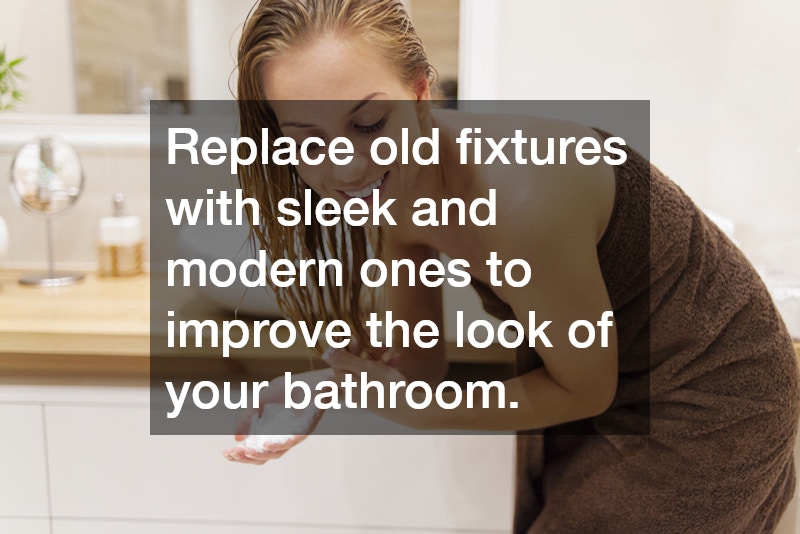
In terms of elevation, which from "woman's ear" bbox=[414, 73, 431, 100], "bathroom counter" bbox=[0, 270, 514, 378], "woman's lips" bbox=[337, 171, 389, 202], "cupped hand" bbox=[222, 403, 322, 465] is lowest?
"cupped hand" bbox=[222, 403, 322, 465]

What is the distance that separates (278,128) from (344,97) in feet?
0.35

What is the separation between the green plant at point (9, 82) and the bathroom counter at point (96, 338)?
14.2 inches

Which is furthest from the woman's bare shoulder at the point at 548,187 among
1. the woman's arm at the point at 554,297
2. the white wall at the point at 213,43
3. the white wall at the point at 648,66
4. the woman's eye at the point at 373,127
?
the white wall at the point at 213,43

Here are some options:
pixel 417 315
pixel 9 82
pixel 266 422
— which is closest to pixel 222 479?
pixel 266 422

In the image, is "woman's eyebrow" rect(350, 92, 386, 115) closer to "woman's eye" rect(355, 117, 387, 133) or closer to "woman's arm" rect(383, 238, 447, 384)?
"woman's eye" rect(355, 117, 387, 133)

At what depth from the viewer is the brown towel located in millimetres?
685

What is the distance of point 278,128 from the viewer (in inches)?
25.9

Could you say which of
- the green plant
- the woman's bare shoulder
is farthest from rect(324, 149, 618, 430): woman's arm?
the green plant

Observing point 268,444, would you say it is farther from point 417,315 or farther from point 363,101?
point 363,101

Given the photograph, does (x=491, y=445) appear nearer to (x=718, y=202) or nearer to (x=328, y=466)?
(x=328, y=466)

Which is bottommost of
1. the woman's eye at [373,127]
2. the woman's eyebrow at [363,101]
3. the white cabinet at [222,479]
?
the white cabinet at [222,479]

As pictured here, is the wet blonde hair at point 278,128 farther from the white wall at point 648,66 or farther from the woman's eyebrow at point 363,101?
the white wall at point 648,66

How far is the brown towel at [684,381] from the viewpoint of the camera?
0.69 meters

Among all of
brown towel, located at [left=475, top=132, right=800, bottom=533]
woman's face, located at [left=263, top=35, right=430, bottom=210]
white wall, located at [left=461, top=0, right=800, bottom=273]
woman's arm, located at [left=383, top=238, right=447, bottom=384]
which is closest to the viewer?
woman's face, located at [left=263, top=35, right=430, bottom=210]
